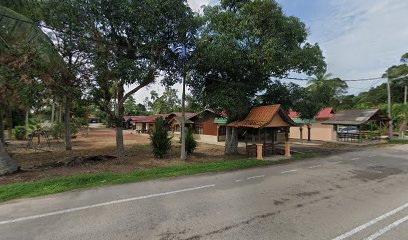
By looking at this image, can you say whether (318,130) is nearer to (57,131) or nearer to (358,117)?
(358,117)

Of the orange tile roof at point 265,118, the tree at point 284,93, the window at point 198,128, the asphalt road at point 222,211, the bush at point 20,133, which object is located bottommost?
the asphalt road at point 222,211

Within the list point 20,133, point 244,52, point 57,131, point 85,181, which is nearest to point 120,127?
point 85,181

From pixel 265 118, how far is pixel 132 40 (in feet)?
27.9

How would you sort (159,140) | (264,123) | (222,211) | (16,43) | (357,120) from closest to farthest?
(222,211), (16,43), (264,123), (159,140), (357,120)

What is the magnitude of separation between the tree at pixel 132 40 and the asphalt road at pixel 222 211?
6.18 meters

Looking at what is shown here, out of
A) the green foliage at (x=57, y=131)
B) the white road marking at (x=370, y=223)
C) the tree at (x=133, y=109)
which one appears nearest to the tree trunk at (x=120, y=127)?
the white road marking at (x=370, y=223)

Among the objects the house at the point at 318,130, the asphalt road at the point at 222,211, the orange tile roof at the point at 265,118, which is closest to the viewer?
the asphalt road at the point at 222,211

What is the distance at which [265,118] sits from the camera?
16.0m

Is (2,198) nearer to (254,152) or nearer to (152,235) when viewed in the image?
(152,235)

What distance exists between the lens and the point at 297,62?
15430 mm

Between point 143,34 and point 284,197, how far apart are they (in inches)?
381

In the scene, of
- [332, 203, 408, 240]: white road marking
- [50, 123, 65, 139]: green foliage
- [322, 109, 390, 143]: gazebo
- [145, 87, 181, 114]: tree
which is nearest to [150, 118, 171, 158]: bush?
[332, 203, 408, 240]: white road marking

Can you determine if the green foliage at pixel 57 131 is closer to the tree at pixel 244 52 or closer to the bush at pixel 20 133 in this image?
the bush at pixel 20 133

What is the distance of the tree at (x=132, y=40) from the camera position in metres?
12.2
